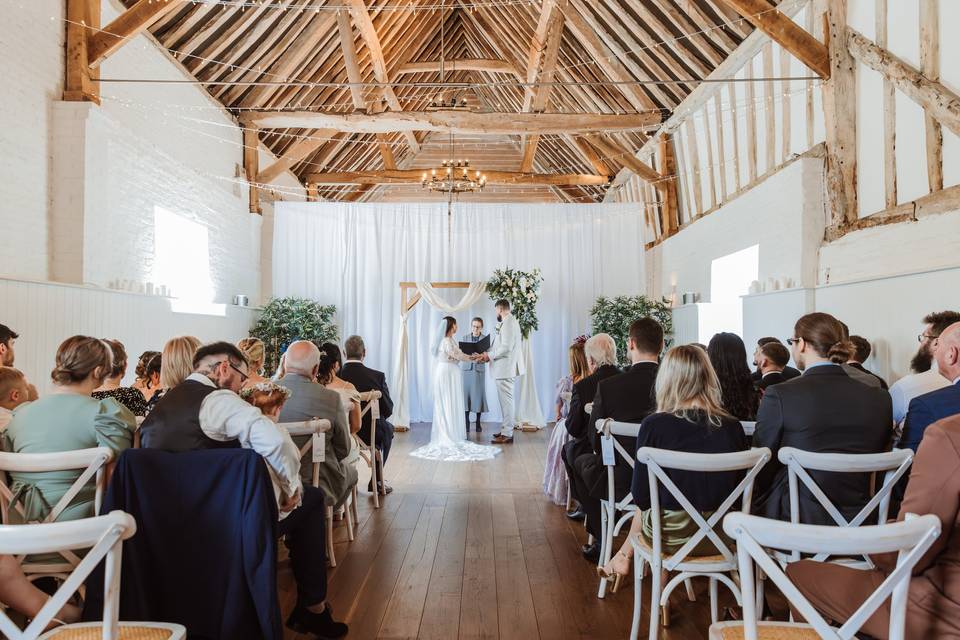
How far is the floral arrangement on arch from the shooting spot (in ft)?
30.8

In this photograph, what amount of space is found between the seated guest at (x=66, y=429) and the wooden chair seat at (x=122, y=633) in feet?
2.67

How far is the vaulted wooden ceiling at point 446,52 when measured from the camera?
7.93 meters

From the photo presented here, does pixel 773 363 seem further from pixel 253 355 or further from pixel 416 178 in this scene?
pixel 416 178

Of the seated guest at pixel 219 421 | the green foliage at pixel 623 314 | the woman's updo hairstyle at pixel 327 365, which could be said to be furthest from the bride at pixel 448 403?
the seated guest at pixel 219 421

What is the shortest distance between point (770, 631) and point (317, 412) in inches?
101

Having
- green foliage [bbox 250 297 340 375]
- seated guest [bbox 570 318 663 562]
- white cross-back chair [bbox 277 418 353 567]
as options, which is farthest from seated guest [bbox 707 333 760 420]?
green foliage [bbox 250 297 340 375]

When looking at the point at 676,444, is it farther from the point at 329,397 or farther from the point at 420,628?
the point at 329,397

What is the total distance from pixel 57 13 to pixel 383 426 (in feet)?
15.0

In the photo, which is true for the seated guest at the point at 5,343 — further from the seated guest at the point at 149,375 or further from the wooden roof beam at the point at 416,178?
the wooden roof beam at the point at 416,178

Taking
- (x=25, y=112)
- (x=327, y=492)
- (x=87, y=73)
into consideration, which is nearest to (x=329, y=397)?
(x=327, y=492)

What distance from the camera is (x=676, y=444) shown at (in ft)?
8.89

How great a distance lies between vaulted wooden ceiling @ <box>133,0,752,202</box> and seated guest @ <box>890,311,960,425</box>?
388 centimetres

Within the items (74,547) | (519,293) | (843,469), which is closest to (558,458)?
(843,469)

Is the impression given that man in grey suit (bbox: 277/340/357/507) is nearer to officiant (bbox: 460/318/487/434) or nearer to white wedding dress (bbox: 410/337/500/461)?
white wedding dress (bbox: 410/337/500/461)
